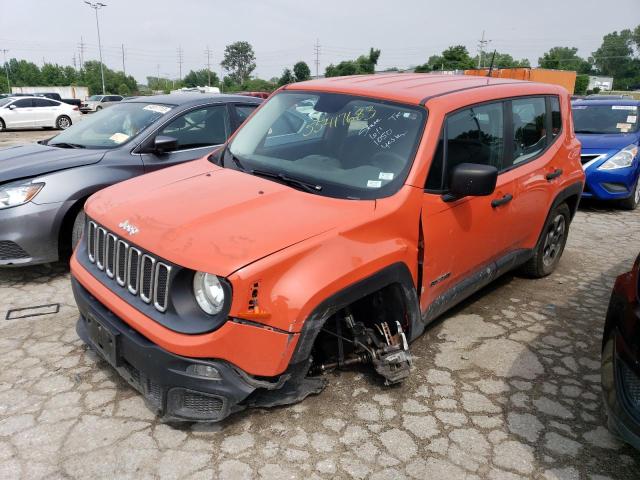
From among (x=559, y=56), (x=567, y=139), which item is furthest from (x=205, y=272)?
(x=559, y=56)

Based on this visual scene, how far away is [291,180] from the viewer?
3.02 metres

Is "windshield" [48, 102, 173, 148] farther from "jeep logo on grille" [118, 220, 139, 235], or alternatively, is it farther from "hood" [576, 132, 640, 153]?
"hood" [576, 132, 640, 153]

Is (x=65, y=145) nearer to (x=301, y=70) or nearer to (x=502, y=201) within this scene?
(x=502, y=201)

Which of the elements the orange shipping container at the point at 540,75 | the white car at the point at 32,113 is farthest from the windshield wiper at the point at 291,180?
the orange shipping container at the point at 540,75

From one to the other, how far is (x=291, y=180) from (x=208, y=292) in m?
0.95

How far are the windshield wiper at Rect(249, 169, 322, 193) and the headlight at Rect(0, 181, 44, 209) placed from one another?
219 cm

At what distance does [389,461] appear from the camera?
8.29 feet

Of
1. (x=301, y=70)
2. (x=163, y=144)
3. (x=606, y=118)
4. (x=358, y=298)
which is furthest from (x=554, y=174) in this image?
(x=301, y=70)

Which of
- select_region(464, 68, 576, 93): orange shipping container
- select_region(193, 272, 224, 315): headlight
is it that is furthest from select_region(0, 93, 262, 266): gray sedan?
select_region(464, 68, 576, 93): orange shipping container

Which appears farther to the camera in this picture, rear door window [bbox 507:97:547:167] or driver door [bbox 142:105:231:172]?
driver door [bbox 142:105:231:172]

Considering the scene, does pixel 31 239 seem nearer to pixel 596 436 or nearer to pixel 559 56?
pixel 596 436

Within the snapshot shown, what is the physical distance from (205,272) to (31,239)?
270 centimetres

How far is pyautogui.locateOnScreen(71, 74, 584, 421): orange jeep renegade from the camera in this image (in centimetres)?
234

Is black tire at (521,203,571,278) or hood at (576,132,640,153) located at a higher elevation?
hood at (576,132,640,153)
